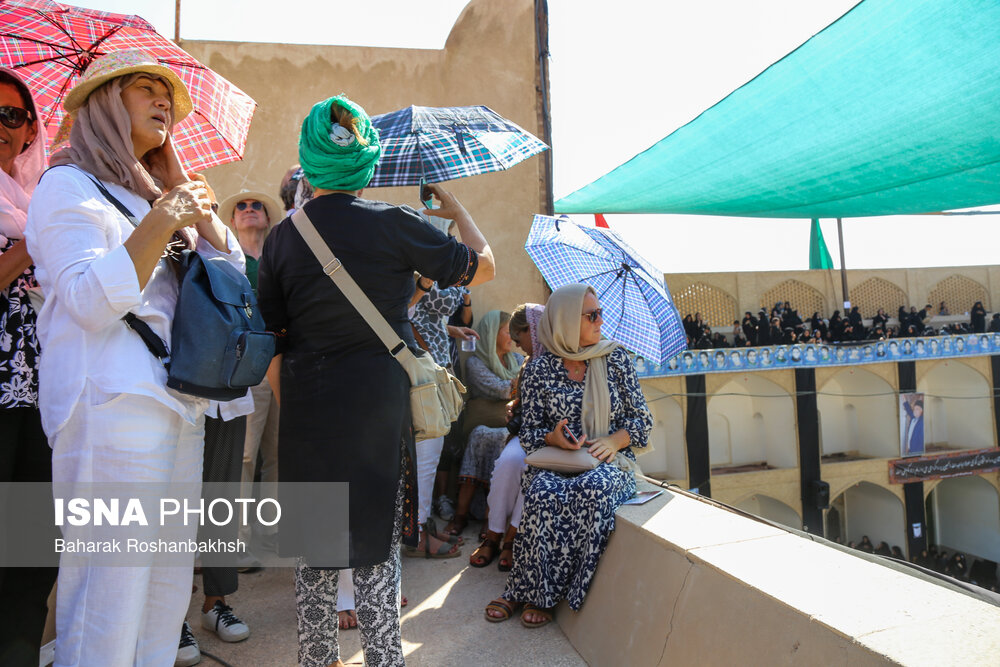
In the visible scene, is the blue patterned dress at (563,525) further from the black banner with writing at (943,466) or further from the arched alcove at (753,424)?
the black banner with writing at (943,466)

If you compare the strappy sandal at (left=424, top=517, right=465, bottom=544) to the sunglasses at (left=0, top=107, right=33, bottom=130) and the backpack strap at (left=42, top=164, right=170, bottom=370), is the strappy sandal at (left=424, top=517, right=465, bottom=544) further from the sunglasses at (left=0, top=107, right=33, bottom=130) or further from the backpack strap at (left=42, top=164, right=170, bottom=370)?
the sunglasses at (left=0, top=107, right=33, bottom=130)

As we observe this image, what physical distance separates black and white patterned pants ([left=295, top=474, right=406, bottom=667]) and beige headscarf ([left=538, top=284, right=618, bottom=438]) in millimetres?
1321

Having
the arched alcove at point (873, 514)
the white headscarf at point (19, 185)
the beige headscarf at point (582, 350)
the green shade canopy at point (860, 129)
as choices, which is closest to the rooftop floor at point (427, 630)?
the beige headscarf at point (582, 350)

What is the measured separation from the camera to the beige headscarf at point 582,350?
2.81 m

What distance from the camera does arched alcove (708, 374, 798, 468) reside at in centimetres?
1842

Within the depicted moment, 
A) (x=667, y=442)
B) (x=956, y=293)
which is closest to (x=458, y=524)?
(x=667, y=442)

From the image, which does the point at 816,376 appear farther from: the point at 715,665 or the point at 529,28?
the point at 715,665

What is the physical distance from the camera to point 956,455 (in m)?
19.1

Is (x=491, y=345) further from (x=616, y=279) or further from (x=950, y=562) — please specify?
(x=950, y=562)

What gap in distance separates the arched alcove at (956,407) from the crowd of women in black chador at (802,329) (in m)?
1.34

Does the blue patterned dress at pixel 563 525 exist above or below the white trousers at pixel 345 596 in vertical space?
above

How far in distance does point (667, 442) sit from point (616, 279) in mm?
15303

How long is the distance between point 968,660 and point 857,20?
5523 mm

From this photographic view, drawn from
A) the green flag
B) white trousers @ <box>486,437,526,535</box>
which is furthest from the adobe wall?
the green flag
